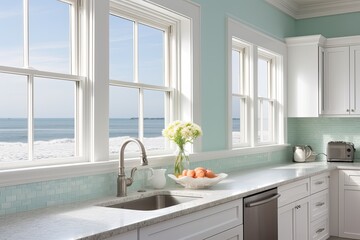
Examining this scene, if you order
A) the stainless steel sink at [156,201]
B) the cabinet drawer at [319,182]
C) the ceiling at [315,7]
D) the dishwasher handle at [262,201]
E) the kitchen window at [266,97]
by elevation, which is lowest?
the cabinet drawer at [319,182]

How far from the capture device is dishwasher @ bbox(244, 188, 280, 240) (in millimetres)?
3246

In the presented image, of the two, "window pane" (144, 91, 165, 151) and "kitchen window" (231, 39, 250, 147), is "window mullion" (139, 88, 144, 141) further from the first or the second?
"kitchen window" (231, 39, 250, 147)

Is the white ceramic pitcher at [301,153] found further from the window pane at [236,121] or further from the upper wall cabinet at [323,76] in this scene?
the window pane at [236,121]

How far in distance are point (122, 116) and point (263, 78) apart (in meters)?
2.73

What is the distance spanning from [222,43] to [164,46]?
0.77 m

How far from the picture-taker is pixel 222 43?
Result: 4398 mm

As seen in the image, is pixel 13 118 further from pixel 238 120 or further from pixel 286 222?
pixel 238 120

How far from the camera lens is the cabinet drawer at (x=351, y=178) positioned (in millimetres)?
5207

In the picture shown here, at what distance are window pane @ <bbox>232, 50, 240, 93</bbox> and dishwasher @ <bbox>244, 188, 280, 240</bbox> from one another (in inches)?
60.1

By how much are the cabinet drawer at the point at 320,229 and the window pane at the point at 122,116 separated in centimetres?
230

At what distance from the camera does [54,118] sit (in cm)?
277

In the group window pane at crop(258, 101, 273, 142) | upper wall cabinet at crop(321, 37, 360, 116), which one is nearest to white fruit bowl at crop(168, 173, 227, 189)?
window pane at crop(258, 101, 273, 142)

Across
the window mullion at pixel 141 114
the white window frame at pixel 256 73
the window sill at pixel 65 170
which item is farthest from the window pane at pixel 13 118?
the white window frame at pixel 256 73

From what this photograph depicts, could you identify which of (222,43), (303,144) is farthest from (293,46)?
(222,43)
